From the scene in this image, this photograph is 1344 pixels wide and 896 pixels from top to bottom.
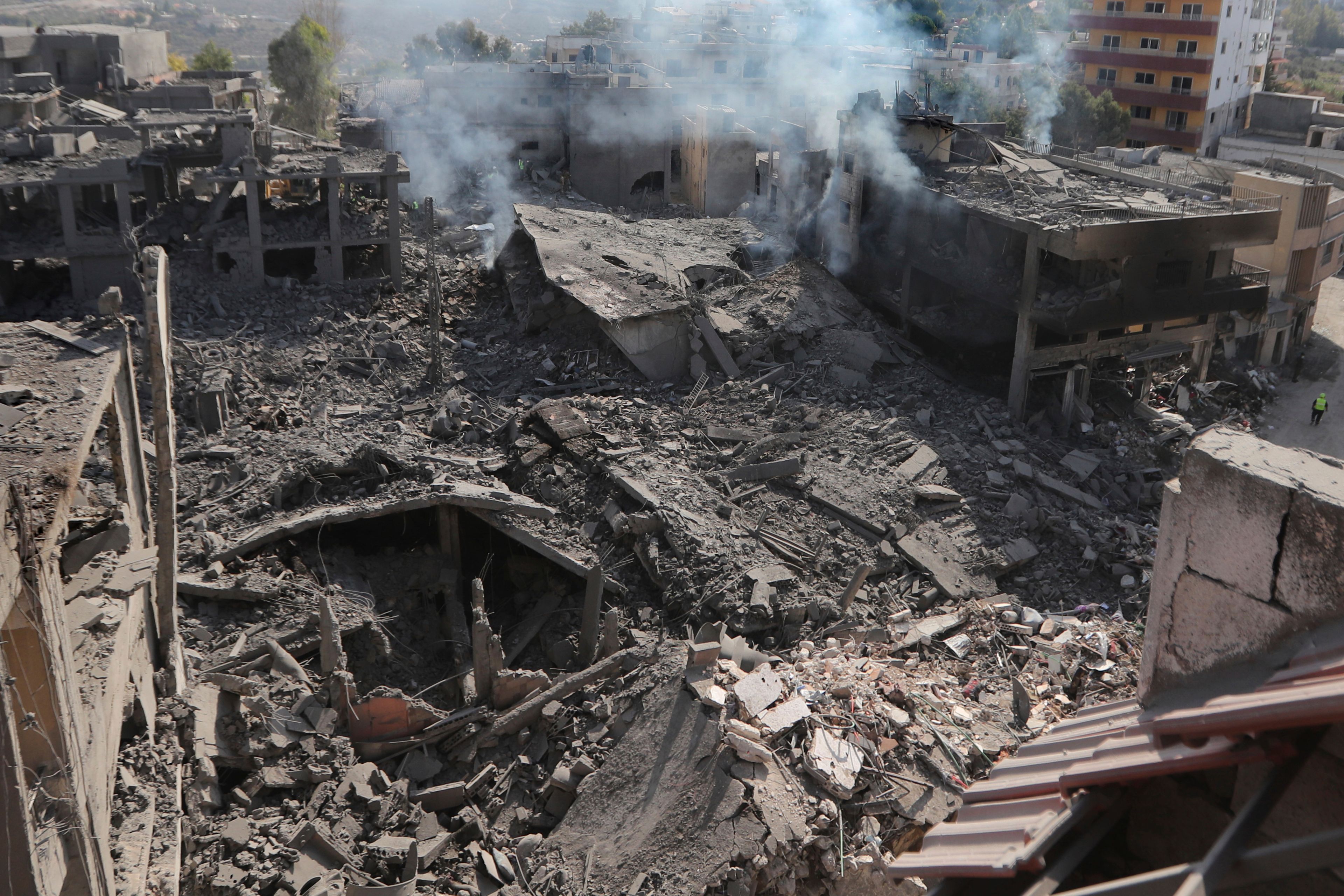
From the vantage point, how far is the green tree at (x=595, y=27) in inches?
2596

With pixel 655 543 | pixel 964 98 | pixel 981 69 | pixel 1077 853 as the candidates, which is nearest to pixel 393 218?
pixel 655 543

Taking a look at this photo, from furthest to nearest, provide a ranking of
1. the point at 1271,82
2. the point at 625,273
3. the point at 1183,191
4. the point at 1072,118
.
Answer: the point at 1271,82
the point at 1072,118
the point at 625,273
the point at 1183,191

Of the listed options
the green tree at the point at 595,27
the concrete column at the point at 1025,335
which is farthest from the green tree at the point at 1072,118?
the green tree at the point at 595,27

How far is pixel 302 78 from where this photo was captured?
4425 cm

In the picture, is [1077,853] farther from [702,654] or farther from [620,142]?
[620,142]

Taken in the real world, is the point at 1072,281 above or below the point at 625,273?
above

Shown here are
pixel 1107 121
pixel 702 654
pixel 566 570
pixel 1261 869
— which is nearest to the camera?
pixel 1261 869

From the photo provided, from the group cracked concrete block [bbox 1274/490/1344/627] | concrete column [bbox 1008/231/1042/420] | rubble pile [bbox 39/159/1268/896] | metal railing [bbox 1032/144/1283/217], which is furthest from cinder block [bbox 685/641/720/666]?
metal railing [bbox 1032/144/1283/217]

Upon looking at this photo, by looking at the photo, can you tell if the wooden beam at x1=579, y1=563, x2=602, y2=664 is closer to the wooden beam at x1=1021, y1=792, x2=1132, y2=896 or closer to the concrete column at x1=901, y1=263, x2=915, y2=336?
the wooden beam at x1=1021, y1=792, x2=1132, y2=896

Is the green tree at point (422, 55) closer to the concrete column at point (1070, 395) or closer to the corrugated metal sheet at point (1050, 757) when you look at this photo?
the concrete column at point (1070, 395)

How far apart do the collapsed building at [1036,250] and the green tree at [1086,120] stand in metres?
17.7

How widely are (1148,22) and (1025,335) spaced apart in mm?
31185

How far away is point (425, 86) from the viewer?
128ft

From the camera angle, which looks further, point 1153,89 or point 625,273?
point 1153,89
